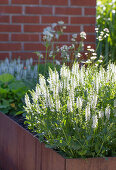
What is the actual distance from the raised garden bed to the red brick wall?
2121mm

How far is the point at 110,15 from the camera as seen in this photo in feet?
18.9

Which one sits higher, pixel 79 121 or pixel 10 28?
pixel 10 28

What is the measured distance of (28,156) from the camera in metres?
2.91

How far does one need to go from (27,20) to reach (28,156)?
118 inches

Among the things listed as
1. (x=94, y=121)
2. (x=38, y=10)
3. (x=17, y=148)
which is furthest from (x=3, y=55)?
(x=94, y=121)

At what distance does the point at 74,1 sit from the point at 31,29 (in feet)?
2.59

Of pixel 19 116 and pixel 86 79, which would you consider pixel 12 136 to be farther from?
pixel 86 79

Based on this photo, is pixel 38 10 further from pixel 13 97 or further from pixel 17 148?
pixel 17 148

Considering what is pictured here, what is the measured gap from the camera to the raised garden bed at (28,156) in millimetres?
2357

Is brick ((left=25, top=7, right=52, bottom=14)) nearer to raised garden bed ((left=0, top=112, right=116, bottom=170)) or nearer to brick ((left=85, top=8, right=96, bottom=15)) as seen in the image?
brick ((left=85, top=8, right=96, bottom=15))

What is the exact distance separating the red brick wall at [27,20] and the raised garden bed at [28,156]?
2121 mm

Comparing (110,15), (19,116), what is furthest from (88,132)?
(110,15)

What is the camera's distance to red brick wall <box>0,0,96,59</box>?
17.9ft

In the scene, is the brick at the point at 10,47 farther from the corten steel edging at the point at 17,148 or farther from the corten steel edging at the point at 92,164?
the corten steel edging at the point at 92,164
